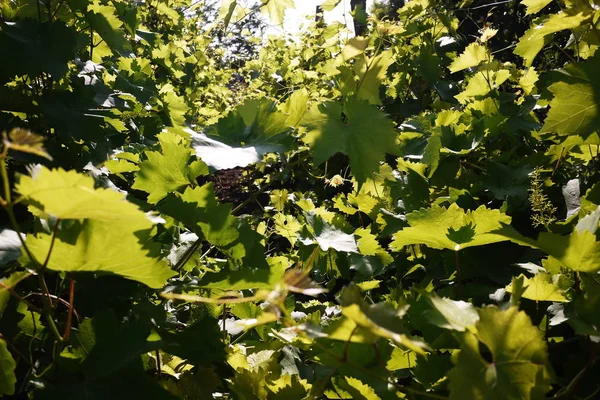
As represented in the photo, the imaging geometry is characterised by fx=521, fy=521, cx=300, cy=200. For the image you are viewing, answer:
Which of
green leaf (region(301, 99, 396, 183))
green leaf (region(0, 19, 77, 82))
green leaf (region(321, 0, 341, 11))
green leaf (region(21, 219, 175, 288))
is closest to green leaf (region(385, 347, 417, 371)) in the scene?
green leaf (region(301, 99, 396, 183))

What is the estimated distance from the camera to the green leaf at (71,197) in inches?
20.8

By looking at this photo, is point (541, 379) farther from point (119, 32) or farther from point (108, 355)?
point (119, 32)

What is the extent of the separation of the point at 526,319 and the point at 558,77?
0.68 m

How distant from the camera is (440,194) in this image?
157cm

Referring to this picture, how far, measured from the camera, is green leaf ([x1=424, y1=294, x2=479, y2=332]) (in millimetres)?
642

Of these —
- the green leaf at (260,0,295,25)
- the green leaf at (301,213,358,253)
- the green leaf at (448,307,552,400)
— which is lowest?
the green leaf at (301,213,358,253)

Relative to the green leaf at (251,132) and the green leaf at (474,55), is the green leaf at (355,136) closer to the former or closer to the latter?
the green leaf at (251,132)

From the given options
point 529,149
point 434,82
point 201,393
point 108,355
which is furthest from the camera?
point 434,82

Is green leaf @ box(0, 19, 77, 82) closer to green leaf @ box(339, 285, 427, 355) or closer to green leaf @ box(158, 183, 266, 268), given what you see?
green leaf @ box(158, 183, 266, 268)

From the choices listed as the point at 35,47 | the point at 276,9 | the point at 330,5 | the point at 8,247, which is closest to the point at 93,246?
the point at 8,247

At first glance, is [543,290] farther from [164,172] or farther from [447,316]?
[164,172]

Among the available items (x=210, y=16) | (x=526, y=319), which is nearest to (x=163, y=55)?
(x=526, y=319)

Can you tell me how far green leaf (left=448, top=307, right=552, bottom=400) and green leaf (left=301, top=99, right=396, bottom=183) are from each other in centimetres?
54

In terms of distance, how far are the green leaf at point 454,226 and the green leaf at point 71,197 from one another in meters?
0.61
